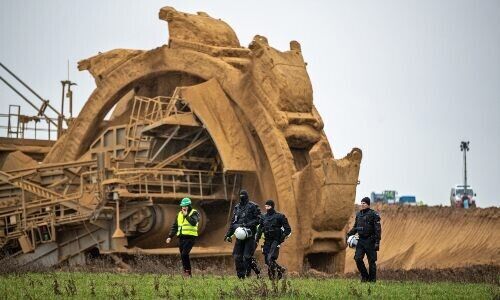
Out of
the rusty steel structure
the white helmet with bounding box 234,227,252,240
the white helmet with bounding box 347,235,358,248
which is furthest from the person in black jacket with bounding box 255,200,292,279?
the rusty steel structure

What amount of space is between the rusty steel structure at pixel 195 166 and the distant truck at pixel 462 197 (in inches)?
1102

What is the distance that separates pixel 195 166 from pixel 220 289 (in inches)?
606

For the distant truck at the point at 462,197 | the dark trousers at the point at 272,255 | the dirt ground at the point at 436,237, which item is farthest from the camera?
the distant truck at the point at 462,197

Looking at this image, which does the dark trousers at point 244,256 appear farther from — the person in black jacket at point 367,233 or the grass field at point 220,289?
the person in black jacket at point 367,233

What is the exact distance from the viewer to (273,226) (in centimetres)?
2320

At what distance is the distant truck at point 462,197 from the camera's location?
6259 cm

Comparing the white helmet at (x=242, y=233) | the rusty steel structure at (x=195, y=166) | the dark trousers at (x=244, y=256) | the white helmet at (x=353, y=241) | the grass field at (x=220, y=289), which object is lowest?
the grass field at (x=220, y=289)

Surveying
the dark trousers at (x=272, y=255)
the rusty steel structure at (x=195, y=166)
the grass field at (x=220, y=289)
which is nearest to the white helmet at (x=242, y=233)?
the dark trousers at (x=272, y=255)

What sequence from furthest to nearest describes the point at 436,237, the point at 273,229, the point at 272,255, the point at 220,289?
the point at 436,237 < the point at 273,229 < the point at 272,255 < the point at 220,289

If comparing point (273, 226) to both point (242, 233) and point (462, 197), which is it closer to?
point (242, 233)

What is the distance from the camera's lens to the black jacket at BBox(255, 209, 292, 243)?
76.1 feet

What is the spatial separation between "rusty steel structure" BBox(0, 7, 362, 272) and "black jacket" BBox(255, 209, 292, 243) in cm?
751

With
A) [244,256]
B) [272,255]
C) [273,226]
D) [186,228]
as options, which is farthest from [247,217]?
[186,228]

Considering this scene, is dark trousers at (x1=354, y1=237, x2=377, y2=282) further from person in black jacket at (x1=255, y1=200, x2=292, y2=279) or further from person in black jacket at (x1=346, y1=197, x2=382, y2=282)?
person in black jacket at (x1=255, y1=200, x2=292, y2=279)
